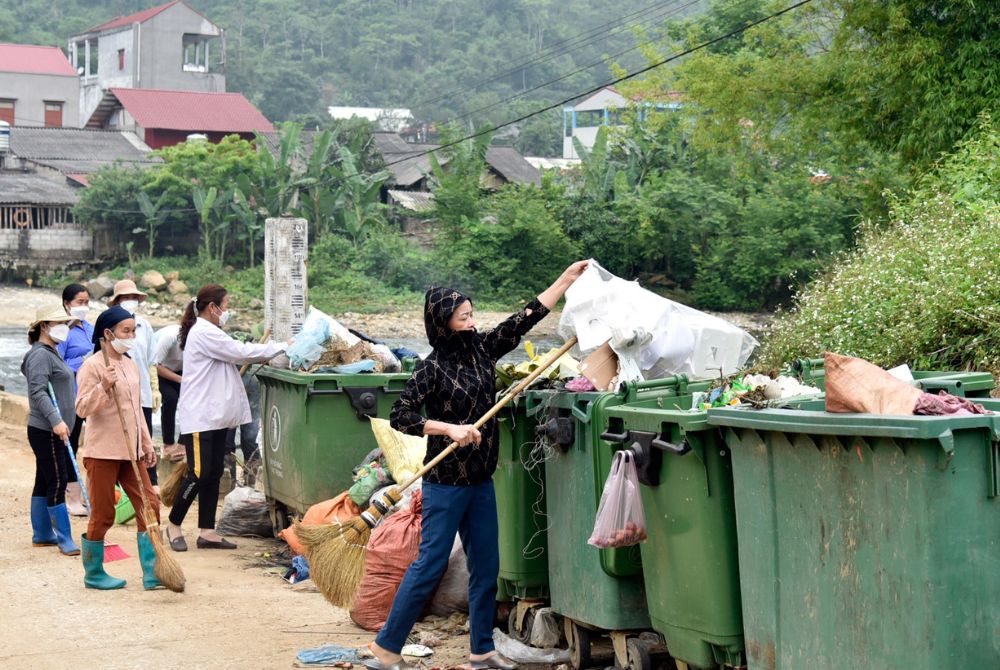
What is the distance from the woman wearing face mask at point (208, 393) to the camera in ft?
24.6

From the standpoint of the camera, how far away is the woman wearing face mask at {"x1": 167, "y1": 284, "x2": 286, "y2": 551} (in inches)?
295

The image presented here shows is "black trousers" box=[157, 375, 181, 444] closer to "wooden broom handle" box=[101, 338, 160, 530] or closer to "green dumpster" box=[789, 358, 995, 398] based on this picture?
"wooden broom handle" box=[101, 338, 160, 530]

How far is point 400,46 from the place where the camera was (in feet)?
305

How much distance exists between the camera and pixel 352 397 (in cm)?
736

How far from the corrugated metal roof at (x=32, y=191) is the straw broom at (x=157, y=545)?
40603 mm

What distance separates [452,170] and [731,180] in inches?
375

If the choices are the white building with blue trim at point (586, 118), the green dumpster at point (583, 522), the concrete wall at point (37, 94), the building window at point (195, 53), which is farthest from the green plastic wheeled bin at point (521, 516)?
the building window at point (195, 53)

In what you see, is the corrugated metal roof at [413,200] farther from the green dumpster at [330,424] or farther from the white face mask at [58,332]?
the green dumpster at [330,424]

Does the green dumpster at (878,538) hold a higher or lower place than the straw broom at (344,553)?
higher

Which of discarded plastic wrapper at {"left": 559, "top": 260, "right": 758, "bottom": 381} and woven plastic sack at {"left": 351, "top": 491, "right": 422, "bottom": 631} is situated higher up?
discarded plastic wrapper at {"left": 559, "top": 260, "right": 758, "bottom": 381}

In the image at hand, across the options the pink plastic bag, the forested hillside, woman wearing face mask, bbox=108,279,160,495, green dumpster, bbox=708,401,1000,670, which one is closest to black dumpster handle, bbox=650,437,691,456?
the pink plastic bag

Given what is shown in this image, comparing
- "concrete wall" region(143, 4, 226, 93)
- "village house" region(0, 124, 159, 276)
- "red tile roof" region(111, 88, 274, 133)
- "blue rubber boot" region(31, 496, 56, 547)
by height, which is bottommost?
"blue rubber boot" region(31, 496, 56, 547)

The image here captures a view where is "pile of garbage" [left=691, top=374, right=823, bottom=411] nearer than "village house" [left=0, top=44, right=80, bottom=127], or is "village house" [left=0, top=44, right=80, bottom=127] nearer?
"pile of garbage" [left=691, top=374, right=823, bottom=411]

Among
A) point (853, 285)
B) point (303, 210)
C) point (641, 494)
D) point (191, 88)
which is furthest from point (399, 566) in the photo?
point (191, 88)
